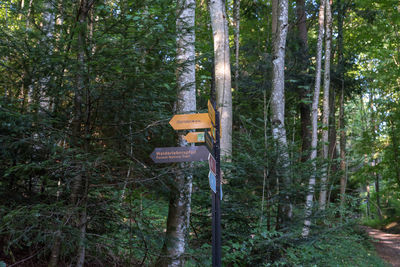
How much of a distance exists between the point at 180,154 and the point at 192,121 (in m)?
0.43

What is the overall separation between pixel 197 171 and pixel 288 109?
12.2 meters

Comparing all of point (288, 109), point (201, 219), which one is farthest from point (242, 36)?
point (201, 219)

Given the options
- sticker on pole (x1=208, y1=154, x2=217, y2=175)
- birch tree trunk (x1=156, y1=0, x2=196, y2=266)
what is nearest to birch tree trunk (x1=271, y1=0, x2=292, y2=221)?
birch tree trunk (x1=156, y1=0, x2=196, y2=266)

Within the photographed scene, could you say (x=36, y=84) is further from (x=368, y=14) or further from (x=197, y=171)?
(x=368, y=14)

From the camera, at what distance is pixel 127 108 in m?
4.51

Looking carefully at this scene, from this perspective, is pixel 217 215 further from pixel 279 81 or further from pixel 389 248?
pixel 389 248

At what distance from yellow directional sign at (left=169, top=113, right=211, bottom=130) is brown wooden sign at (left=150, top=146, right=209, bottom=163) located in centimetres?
26

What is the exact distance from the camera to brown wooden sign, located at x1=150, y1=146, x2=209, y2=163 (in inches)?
155

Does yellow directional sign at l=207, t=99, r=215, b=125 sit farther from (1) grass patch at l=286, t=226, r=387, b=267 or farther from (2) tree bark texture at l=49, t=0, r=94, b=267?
(1) grass patch at l=286, t=226, r=387, b=267

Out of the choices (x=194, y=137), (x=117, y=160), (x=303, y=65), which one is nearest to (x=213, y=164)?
(x=194, y=137)

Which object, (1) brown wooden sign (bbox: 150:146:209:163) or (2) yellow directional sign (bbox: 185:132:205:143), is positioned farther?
(1) brown wooden sign (bbox: 150:146:209:163)

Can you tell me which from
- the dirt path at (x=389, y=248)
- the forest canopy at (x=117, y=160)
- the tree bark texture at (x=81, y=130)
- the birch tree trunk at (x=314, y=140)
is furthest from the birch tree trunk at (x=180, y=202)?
the dirt path at (x=389, y=248)

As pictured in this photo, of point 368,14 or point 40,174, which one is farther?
point 368,14

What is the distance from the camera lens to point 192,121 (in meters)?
3.91
